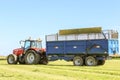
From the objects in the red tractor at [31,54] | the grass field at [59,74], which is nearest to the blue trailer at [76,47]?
the red tractor at [31,54]

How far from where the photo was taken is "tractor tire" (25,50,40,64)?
107 ft

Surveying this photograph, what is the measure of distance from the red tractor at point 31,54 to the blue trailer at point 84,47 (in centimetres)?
122

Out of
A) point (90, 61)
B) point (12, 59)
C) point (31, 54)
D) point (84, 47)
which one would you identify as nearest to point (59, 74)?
point (90, 61)

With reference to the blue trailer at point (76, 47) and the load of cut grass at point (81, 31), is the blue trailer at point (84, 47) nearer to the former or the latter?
the blue trailer at point (76, 47)

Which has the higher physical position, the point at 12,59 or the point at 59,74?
the point at 12,59

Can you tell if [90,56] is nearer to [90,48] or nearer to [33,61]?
[90,48]

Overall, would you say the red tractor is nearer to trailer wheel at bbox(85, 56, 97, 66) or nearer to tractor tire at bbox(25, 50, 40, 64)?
tractor tire at bbox(25, 50, 40, 64)

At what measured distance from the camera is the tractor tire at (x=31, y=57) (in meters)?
32.7

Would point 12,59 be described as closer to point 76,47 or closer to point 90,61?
point 76,47

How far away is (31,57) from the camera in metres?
33.1

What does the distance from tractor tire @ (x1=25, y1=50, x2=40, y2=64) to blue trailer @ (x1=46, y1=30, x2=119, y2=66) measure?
1.11 metres

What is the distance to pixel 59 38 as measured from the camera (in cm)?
3170

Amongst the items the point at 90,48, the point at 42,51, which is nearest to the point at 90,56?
the point at 90,48

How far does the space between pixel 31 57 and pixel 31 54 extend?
0.29 meters
